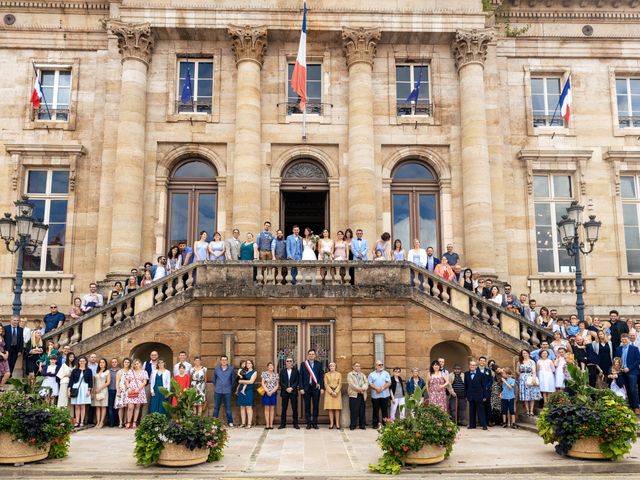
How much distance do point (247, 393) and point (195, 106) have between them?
11.8 m

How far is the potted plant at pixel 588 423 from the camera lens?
1050 centimetres

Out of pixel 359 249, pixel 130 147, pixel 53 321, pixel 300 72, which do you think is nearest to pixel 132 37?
pixel 130 147

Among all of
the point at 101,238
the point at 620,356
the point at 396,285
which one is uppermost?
the point at 101,238

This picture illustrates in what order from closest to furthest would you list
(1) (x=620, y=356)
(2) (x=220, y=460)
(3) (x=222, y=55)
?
(2) (x=220, y=460) → (1) (x=620, y=356) → (3) (x=222, y=55)

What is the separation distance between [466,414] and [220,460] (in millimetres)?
6817

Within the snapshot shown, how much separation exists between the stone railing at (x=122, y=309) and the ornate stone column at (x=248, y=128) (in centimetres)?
500

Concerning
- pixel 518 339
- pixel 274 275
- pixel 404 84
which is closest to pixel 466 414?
pixel 518 339

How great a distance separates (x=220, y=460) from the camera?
1100 centimetres

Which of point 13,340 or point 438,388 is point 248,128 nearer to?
point 13,340

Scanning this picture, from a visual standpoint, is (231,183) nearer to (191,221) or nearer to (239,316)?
(191,221)

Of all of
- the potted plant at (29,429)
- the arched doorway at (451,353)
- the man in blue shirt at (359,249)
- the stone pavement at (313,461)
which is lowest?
the stone pavement at (313,461)

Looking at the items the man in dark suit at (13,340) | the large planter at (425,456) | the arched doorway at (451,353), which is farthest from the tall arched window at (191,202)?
the large planter at (425,456)

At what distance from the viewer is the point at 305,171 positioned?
23.1 meters

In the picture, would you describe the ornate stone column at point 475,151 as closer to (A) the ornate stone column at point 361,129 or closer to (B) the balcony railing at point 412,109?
(B) the balcony railing at point 412,109
